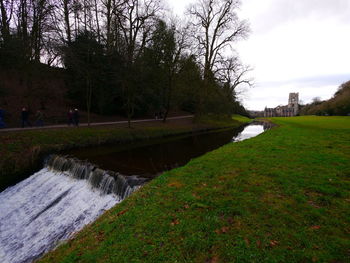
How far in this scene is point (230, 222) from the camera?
360cm

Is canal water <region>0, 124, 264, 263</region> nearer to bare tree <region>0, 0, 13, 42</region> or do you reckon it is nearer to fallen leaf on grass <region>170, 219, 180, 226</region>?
fallen leaf on grass <region>170, 219, 180, 226</region>

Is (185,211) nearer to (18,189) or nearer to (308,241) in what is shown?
(308,241)

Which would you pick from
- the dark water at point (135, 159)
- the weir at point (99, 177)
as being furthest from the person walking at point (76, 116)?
the weir at point (99, 177)

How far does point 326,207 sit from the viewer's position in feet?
13.0

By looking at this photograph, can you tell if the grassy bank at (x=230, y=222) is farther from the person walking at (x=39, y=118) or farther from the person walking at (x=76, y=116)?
the person walking at (x=39, y=118)

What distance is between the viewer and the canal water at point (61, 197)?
5.94 meters

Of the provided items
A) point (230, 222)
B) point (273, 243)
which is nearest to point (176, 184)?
point (230, 222)

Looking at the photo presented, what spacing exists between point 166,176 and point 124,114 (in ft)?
70.0

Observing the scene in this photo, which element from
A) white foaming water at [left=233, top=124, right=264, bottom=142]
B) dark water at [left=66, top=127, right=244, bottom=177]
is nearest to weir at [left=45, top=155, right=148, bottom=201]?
dark water at [left=66, top=127, right=244, bottom=177]

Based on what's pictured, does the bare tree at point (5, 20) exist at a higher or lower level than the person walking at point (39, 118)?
higher

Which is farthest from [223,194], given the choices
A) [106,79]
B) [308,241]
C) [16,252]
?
[106,79]

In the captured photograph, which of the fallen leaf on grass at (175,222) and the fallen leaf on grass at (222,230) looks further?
the fallen leaf on grass at (175,222)

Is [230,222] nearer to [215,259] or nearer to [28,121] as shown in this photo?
[215,259]

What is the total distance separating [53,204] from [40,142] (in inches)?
278
